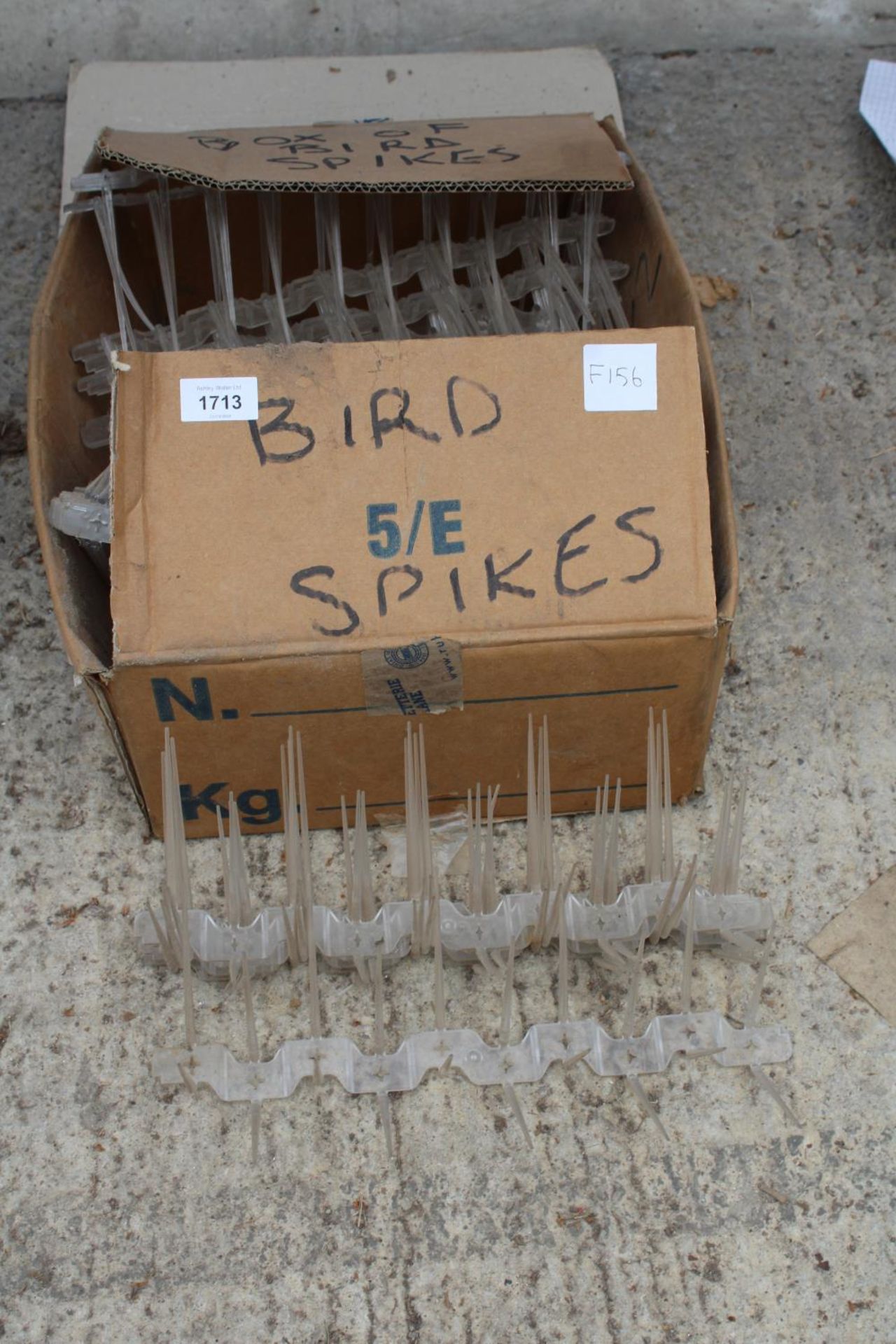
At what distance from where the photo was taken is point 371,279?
144 cm

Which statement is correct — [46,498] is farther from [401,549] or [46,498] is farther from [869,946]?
[869,946]

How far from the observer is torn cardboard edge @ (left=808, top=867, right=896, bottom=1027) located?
1.23 meters

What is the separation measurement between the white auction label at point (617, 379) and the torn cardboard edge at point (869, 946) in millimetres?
558

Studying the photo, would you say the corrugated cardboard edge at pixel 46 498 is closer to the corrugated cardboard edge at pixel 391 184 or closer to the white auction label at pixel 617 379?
the corrugated cardboard edge at pixel 391 184

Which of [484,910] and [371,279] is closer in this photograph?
[484,910]

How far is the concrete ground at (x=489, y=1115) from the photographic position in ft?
3.51

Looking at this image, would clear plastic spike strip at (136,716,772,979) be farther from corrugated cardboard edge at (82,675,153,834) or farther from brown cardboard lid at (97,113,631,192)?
brown cardboard lid at (97,113,631,192)

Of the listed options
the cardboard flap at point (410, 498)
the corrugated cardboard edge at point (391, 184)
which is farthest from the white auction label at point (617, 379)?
the corrugated cardboard edge at point (391, 184)

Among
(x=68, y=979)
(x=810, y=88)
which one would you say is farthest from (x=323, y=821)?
Result: (x=810, y=88)

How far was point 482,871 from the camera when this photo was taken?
1195 mm

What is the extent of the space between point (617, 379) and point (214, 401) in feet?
1.27

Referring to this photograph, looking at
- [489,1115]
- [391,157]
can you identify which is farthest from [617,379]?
[489,1115]

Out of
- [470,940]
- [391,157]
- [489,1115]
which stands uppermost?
[391,157]

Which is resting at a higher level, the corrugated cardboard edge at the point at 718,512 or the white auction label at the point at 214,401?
the white auction label at the point at 214,401
